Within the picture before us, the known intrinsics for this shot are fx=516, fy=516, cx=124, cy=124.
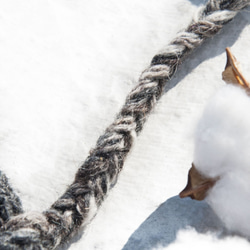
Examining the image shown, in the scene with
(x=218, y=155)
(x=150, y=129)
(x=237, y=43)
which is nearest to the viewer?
(x=218, y=155)

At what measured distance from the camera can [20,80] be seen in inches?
47.0

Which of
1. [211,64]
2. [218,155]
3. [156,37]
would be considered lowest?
[218,155]

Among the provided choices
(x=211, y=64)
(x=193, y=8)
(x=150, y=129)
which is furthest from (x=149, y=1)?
(x=150, y=129)

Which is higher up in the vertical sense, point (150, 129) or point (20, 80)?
point (20, 80)

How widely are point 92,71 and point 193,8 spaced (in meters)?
A: 0.32

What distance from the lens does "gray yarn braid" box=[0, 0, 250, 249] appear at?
0.92 meters

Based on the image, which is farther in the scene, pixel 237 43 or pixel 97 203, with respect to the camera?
pixel 237 43

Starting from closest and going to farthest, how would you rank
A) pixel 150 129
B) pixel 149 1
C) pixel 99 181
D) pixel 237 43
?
pixel 99 181 → pixel 150 129 → pixel 237 43 → pixel 149 1

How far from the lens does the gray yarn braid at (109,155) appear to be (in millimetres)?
918

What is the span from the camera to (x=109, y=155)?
1010 mm

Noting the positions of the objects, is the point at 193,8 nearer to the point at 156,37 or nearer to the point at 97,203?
the point at 156,37

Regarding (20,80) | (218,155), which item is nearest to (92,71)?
(20,80)

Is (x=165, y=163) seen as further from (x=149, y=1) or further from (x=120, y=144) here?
(x=149, y=1)

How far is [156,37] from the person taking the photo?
1.28 m
